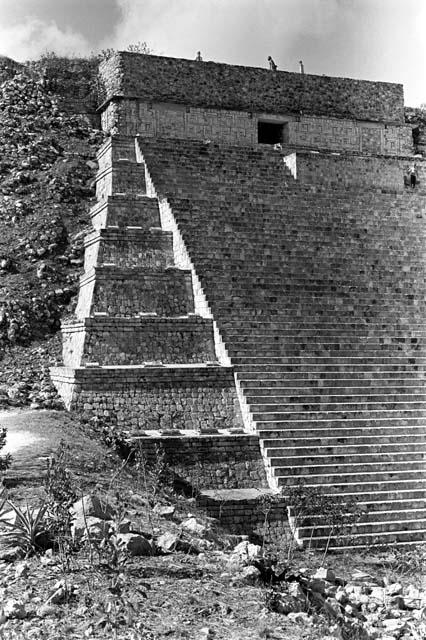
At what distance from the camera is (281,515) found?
10867 mm

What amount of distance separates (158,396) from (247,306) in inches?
106

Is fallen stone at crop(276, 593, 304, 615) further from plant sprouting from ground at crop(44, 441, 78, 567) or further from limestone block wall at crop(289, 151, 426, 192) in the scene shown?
limestone block wall at crop(289, 151, 426, 192)

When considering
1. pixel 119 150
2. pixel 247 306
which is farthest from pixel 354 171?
pixel 247 306

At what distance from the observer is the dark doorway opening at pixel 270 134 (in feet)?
72.9

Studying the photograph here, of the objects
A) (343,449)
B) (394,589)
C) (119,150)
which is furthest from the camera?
(119,150)

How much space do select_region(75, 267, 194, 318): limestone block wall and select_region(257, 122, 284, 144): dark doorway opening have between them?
901cm

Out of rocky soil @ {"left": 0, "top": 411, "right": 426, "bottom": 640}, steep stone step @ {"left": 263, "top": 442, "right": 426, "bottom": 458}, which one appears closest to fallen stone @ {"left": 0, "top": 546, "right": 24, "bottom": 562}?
rocky soil @ {"left": 0, "top": 411, "right": 426, "bottom": 640}

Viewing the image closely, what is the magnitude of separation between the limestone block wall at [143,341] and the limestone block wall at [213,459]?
222cm

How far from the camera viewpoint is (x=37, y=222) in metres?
17.2

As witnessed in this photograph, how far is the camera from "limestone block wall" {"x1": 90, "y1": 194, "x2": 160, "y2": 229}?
15.7 m

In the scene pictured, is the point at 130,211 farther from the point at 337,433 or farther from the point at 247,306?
the point at 337,433

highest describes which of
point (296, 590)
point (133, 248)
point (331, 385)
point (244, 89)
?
point (244, 89)

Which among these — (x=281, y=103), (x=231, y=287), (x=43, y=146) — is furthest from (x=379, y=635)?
(x=281, y=103)

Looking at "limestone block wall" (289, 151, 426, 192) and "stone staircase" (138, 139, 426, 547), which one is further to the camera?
"limestone block wall" (289, 151, 426, 192)
